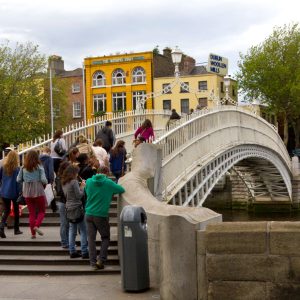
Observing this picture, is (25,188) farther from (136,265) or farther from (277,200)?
(277,200)

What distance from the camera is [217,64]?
2509cm

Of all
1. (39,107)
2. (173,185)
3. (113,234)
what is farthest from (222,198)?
(113,234)

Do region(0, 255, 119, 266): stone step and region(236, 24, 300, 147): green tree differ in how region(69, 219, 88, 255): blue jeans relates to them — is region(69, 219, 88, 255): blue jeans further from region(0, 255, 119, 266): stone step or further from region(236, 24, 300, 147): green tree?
region(236, 24, 300, 147): green tree

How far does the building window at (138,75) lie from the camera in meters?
60.7

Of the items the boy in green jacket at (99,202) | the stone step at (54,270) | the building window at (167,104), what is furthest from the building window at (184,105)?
the boy in green jacket at (99,202)

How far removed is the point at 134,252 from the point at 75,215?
1707 mm

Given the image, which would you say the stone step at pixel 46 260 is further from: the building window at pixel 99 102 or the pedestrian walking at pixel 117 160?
the building window at pixel 99 102

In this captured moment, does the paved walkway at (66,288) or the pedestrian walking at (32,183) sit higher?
the pedestrian walking at (32,183)

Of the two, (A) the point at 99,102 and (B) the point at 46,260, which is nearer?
(B) the point at 46,260

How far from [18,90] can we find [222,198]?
15921 mm

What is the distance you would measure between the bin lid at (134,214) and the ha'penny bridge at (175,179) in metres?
0.20

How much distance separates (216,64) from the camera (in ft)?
81.9

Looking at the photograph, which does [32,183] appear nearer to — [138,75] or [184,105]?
[184,105]

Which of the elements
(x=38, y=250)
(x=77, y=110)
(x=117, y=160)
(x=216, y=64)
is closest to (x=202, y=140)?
(x=117, y=160)
